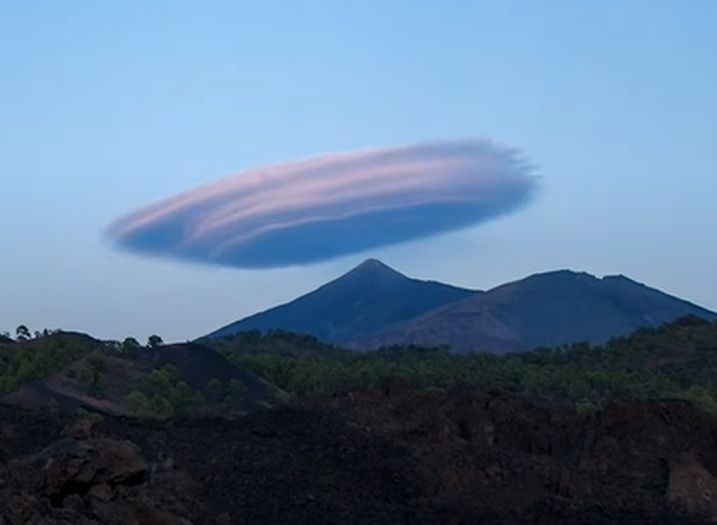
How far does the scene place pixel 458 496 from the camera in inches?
725

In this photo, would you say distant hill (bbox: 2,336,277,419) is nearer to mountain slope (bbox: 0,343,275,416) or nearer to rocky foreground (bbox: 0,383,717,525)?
mountain slope (bbox: 0,343,275,416)

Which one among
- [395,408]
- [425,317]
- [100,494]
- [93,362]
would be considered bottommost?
[100,494]

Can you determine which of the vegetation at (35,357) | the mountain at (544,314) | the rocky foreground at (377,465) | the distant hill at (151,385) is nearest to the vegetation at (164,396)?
the distant hill at (151,385)

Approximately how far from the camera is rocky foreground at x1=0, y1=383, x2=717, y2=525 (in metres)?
15.4

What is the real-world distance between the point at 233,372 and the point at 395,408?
66.0ft

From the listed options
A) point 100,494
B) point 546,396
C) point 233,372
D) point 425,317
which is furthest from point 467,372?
point 425,317

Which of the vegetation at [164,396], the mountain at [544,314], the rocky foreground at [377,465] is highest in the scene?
the mountain at [544,314]

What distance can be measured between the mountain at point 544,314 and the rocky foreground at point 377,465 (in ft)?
333

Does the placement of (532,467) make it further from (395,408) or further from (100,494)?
(100,494)

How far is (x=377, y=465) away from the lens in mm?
19516

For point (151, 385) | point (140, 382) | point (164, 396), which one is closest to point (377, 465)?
point (164, 396)

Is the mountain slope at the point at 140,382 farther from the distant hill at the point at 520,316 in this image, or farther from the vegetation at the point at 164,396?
the distant hill at the point at 520,316

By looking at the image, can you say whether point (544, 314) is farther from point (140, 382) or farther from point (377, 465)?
point (377, 465)

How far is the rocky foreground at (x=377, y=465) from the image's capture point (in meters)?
15.4
